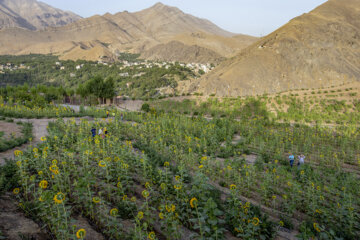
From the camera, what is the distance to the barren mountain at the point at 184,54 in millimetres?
143150

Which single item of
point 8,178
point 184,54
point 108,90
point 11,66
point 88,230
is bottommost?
point 88,230

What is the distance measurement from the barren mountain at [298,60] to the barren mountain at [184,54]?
86145 millimetres

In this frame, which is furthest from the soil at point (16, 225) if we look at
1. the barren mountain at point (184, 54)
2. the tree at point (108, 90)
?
the barren mountain at point (184, 54)

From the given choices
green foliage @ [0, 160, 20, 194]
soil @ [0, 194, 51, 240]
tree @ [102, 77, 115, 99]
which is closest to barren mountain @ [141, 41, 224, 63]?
tree @ [102, 77, 115, 99]

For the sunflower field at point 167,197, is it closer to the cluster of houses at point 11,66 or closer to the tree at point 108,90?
the tree at point 108,90

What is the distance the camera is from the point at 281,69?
4469cm

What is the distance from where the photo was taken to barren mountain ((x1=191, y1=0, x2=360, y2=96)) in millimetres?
42750

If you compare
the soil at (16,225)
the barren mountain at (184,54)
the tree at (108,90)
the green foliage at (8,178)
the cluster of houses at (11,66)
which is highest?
the barren mountain at (184,54)

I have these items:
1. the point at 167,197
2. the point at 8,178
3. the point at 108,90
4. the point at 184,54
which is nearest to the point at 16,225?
the point at 8,178

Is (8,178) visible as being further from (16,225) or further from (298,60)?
(298,60)

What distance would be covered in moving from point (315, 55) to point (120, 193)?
54286 mm

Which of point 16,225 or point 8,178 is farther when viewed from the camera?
point 8,178

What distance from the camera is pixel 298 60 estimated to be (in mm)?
45781

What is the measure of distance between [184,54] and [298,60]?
113906mm
